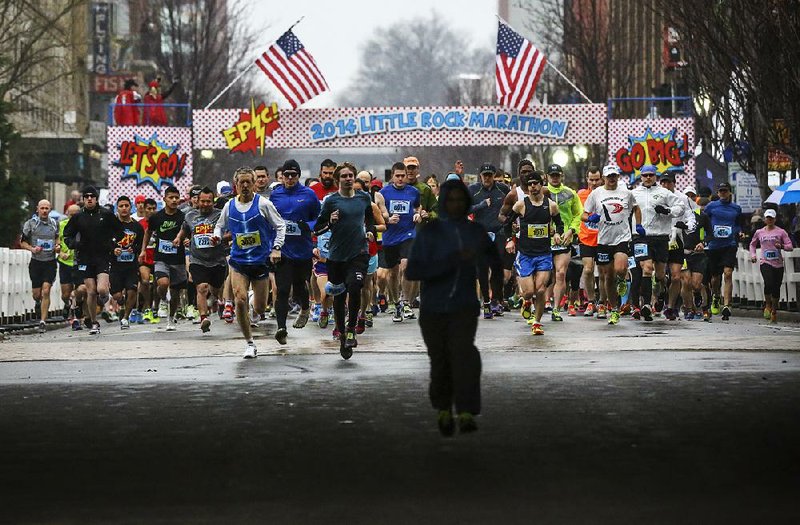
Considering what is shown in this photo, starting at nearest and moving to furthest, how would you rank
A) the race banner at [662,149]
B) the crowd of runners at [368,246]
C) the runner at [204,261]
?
the crowd of runners at [368,246] → the runner at [204,261] → the race banner at [662,149]

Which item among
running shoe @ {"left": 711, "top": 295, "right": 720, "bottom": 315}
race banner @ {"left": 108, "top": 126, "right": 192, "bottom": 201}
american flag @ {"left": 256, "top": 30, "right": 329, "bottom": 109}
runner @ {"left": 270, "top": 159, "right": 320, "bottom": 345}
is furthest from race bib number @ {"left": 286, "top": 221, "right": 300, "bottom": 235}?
american flag @ {"left": 256, "top": 30, "right": 329, "bottom": 109}

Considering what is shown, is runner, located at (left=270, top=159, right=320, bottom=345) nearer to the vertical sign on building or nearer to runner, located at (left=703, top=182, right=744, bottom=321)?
runner, located at (left=703, top=182, right=744, bottom=321)

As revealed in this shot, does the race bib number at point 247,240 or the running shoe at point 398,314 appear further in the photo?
the running shoe at point 398,314

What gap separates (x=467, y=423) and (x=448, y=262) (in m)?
0.96

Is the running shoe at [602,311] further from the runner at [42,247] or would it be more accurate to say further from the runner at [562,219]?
the runner at [42,247]

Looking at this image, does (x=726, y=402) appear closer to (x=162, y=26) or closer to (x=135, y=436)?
(x=135, y=436)

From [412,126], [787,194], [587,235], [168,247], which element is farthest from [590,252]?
[412,126]

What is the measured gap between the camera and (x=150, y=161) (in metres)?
35.6

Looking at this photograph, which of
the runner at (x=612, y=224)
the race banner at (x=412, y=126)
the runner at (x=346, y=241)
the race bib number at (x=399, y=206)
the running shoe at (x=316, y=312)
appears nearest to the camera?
the runner at (x=346, y=241)

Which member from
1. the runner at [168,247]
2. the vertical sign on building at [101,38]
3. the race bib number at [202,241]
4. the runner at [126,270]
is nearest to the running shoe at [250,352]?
the race bib number at [202,241]

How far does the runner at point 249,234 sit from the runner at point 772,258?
981 cm

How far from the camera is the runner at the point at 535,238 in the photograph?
20344mm

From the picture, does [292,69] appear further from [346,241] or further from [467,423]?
[467,423]

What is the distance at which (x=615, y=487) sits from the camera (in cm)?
827
